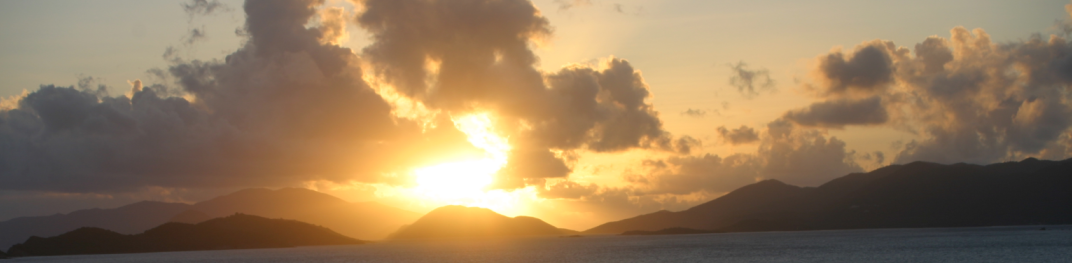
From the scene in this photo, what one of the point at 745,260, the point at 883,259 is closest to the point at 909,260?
the point at 883,259

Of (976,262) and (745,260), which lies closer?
(976,262)

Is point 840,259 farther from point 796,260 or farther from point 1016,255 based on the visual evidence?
point 1016,255

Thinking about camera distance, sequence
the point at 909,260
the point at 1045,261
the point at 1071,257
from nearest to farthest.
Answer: the point at 1045,261 → the point at 1071,257 → the point at 909,260

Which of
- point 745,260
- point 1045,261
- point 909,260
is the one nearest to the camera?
point 1045,261

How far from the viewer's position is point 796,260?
177 metres

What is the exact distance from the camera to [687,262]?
183 m

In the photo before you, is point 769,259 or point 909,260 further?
point 769,259

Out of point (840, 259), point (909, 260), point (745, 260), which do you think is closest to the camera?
point (909, 260)

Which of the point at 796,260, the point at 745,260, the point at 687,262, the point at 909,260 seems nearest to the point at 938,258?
the point at 909,260

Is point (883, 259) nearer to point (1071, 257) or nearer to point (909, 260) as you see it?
point (909, 260)

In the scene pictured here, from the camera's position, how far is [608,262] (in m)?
197

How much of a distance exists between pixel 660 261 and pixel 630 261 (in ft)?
32.2

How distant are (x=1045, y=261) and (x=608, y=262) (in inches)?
4102

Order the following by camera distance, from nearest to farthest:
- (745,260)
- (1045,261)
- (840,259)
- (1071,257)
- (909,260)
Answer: (1045,261), (1071,257), (909,260), (840,259), (745,260)
